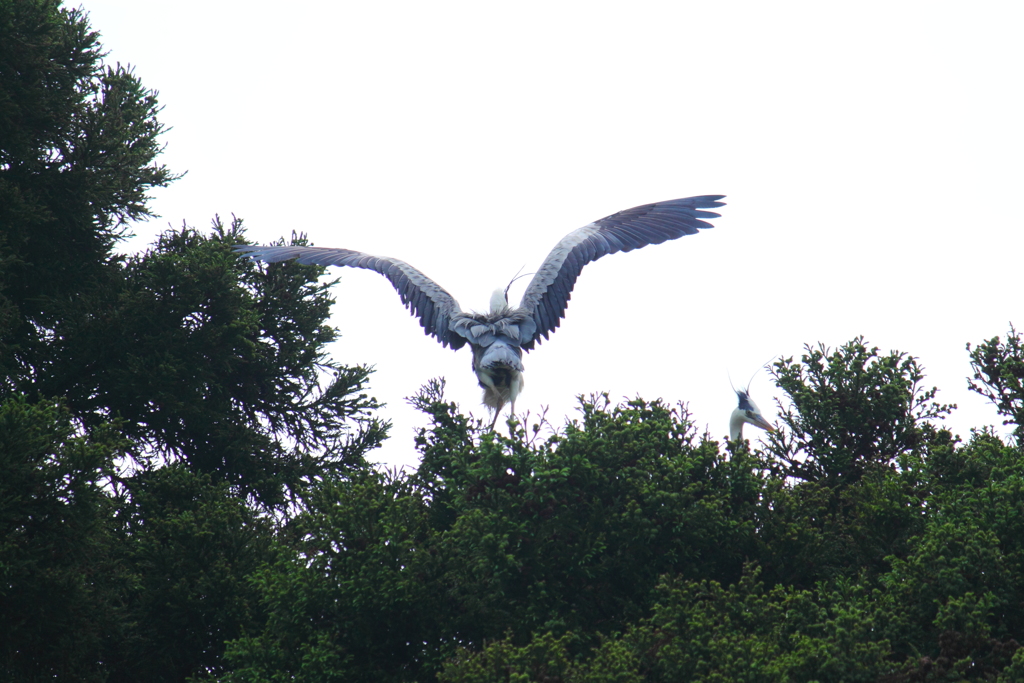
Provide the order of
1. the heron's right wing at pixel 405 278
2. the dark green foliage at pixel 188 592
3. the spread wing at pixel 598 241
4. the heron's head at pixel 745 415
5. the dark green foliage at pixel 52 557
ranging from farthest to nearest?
the heron's head at pixel 745 415 → the heron's right wing at pixel 405 278 → the spread wing at pixel 598 241 → the dark green foliage at pixel 188 592 → the dark green foliage at pixel 52 557

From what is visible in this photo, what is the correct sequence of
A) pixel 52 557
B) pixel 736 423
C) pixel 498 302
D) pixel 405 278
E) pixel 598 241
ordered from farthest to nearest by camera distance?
1. pixel 736 423
2. pixel 405 278
3. pixel 598 241
4. pixel 498 302
5. pixel 52 557

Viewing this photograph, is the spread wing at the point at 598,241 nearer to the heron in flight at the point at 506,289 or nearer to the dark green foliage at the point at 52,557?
the heron in flight at the point at 506,289

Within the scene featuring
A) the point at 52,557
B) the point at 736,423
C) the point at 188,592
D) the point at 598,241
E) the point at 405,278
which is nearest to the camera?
the point at 52,557

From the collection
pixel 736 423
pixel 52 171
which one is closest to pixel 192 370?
pixel 52 171

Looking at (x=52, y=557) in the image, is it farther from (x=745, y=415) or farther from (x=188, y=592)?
(x=745, y=415)

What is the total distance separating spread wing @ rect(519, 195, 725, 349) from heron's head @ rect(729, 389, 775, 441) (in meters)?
2.76

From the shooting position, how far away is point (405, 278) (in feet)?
43.0

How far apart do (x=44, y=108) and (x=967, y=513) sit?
444 inches

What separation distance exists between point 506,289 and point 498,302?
1.08 ft

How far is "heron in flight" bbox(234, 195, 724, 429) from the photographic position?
1186 cm

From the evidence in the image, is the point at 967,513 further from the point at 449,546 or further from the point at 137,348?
the point at 137,348

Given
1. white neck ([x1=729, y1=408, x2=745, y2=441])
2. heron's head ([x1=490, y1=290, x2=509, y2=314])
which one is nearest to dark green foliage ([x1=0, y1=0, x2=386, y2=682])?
heron's head ([x1=490, y1=290, x2=509, y2=314])

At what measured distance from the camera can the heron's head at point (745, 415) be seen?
14023mm

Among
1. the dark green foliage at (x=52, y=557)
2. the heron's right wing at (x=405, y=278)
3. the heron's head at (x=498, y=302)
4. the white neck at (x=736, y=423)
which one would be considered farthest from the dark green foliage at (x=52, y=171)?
the white neck at (x=736, y=423)
